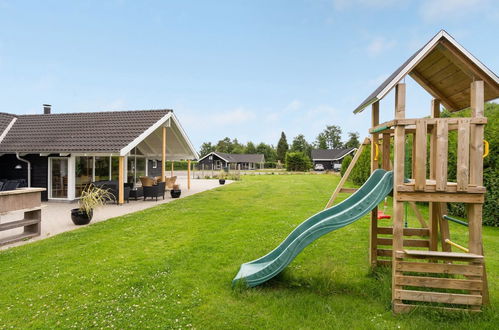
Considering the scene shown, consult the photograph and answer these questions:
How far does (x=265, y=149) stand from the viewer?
8344 cm

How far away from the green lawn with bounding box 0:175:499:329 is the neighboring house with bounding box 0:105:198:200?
5.97 meters

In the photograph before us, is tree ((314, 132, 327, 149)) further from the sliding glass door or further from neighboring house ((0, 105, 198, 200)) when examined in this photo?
the sliding glass door

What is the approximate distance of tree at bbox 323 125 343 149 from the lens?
91750 mm

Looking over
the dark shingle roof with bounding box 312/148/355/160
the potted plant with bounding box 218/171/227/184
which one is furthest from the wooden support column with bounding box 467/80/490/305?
the dark shingle roof with bounding box 312/148/355/160

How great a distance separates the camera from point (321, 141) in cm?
8725

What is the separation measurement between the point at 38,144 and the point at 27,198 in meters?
7.42

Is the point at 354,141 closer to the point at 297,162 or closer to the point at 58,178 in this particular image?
the point at 297,162

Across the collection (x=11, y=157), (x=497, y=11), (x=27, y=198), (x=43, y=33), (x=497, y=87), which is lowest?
(x=27, y=198)

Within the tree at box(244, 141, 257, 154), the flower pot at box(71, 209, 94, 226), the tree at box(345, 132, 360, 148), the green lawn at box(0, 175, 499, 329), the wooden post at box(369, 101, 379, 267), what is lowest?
the green lawn at box(0, 175, 499, 329)

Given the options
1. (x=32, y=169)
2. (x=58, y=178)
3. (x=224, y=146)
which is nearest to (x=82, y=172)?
(x=58, y=178)

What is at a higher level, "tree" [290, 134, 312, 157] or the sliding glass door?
"tree" [290, 134, 312, 157]

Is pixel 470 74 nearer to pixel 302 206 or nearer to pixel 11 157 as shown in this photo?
pixel 302 206

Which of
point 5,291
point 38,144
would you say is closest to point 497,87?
point 5,291

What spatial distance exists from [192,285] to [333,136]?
93.4m
